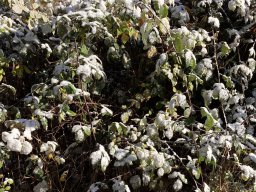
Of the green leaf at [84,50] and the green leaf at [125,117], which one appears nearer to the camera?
the green leaf at [84,50]

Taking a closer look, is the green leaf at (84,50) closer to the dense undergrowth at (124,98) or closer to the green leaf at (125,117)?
the dense undergrowth at (124,98)

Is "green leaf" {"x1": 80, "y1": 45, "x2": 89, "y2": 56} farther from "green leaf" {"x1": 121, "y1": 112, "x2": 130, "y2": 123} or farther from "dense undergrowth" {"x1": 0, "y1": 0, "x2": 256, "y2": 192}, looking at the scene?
"green leaf" {"x1": 121, "y1": 112, "x2": 130, "y2": 123}

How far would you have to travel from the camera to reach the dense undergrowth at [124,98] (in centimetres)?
271

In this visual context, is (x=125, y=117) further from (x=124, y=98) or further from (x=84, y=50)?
(x=84, y=50)

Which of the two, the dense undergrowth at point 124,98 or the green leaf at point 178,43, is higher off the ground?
the green leaf at point 178,43

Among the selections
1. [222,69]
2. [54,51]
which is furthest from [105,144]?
[222,69]

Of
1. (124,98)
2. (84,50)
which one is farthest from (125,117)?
(84,50)

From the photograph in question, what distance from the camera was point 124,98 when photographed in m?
3.15

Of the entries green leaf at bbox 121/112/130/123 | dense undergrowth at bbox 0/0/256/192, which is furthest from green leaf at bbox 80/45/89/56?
green leaf at bbox 121/112/130/123

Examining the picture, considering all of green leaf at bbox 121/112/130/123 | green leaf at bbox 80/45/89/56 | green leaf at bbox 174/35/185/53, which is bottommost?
Result: green leaf at bbox 121/112/130/123

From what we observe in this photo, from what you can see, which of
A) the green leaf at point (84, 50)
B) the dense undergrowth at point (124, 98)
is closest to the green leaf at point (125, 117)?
the dense undergrowth at point (124, 98)

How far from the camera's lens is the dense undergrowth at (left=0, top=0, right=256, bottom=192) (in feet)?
8.89

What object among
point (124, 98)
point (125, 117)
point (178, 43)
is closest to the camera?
point (178, 43)

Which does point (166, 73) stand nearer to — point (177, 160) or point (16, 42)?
point (177, 160)
